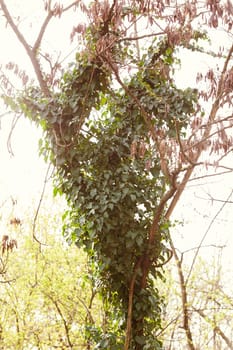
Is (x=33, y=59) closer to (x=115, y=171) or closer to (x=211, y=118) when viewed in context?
A: (x=115, y=171)

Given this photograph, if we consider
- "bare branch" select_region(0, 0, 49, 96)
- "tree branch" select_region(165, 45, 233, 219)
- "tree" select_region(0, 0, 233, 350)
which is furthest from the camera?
"bare branch" select_region(0, 0, 49, 96)

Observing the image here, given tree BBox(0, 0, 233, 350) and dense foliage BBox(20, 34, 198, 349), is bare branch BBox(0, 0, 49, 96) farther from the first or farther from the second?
dense foliage BBox(20, 34, 198, 349)

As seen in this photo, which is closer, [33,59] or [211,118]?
[211,118]

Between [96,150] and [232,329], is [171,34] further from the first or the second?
[232,329]

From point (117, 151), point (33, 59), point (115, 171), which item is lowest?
point (115, 171)

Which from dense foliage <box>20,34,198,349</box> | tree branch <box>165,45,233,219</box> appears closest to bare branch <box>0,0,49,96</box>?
dense foliage <box>20,34,198,349</box>

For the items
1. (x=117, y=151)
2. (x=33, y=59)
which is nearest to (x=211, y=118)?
(x=117, y=151)

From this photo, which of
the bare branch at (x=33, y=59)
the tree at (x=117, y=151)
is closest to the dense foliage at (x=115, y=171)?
the tree at (x=117, y=151)

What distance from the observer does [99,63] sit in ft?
14.6

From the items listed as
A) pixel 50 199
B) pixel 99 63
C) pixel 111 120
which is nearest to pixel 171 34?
pixel 99 63

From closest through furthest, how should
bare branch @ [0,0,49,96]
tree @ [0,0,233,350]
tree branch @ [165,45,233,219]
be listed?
tree branch @ [165,45,233,219] < tree @ [0,0,233,350] < bare branch @ [0,0,49,96]

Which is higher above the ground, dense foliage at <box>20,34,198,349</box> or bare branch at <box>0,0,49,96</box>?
bare branch at <box>0,0,49,96</box>

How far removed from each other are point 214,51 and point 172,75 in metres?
0.48

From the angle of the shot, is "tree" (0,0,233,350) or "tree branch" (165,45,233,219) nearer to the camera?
"tree branch" (165,45,233,219)
